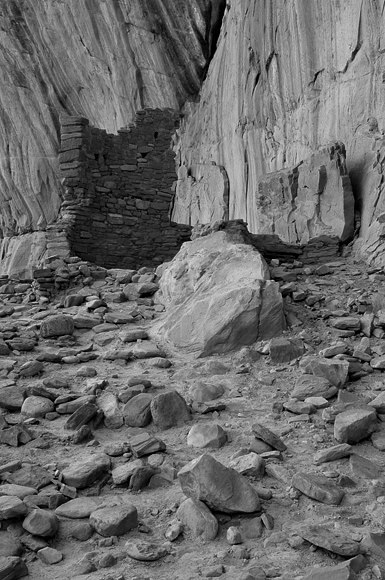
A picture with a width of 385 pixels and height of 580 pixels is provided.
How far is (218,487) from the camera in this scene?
8.13 ft

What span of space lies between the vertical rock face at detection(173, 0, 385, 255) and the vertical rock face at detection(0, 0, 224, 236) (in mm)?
1067

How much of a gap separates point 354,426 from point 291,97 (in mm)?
9760

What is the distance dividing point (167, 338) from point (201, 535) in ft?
9.21

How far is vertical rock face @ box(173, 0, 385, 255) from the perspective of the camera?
8.72 m

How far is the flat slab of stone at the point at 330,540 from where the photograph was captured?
212cm

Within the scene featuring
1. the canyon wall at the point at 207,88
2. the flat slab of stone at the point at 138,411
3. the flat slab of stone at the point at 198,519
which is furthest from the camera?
the canyon wall at the point at 207,88

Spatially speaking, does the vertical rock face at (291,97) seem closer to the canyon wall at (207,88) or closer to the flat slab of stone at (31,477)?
the canyon wall at (207,88)

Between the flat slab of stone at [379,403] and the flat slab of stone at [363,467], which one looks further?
the flat slab of stone at [379,403]

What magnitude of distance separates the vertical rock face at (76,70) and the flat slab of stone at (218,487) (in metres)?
15.4

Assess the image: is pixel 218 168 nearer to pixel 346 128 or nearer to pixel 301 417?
pixel 346 128

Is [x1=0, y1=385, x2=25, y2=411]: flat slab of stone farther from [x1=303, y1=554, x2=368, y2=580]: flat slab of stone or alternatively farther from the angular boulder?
[x1=303, y1=554, x2=368, y2=580]: flat slab of stone

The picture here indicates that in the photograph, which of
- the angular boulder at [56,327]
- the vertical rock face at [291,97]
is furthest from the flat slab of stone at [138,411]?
the vertical rock face at [291,97]

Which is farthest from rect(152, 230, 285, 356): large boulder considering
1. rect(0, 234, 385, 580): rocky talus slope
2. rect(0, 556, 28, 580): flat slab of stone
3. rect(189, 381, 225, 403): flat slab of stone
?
rect(0, 556, 28, 580): flat slab of stone

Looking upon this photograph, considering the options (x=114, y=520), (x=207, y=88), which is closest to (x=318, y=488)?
(x=114, y=520)
